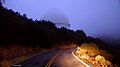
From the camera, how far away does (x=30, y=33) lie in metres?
57.1

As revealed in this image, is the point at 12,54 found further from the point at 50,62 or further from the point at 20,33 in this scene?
the point at 20,33

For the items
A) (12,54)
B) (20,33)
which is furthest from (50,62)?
(20,33)

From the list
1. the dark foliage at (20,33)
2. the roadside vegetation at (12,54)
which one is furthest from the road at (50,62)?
the dark foliage at (20,33)

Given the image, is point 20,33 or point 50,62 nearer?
point 50,62

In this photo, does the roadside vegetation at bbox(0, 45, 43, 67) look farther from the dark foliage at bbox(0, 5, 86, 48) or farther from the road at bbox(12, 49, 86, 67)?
the road at bbox(12, 49, 86, 67)

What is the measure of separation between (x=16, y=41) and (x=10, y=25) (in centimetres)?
288

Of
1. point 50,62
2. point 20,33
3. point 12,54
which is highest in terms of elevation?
point 20,33

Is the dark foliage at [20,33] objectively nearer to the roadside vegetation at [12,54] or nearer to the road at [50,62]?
the roadside vegetation at [12,54]

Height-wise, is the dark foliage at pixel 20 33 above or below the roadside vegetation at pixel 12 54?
above

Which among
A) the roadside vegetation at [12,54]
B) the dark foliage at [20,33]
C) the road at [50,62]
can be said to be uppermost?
the dark foliage at [20,33]

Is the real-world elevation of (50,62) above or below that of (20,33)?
below

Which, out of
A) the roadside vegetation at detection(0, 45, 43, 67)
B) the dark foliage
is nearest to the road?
the roadside vegetation at detection(0, 45, 43, 67)

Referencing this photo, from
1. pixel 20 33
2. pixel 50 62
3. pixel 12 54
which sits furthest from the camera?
pixel 20 33

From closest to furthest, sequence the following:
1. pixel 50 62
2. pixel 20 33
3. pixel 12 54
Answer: pixel 50 62 < pixel 12 54 < pixel 20 33
